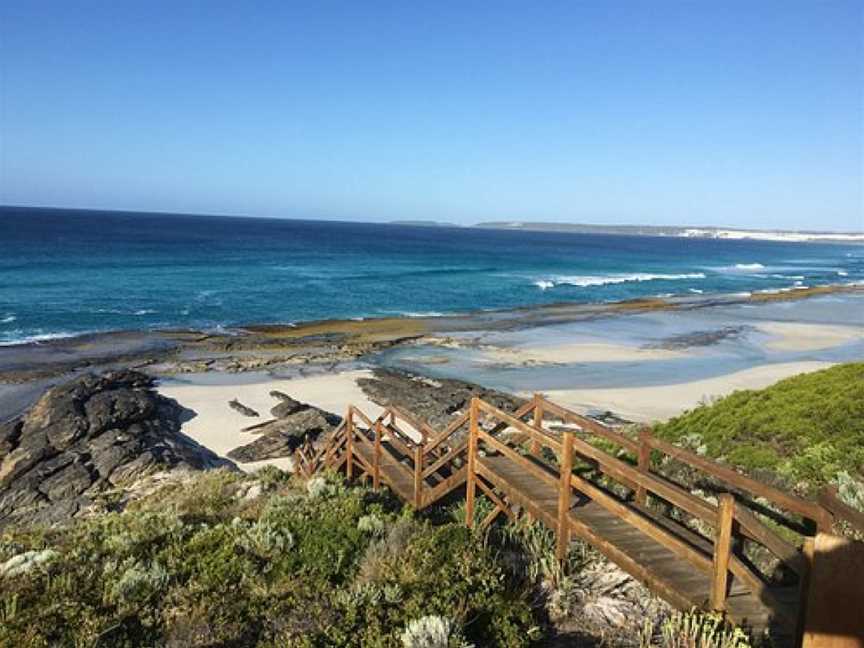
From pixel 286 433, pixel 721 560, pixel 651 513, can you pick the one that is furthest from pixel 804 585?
pixel 286 433

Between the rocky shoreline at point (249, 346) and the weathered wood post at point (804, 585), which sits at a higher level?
the weathered wood post at point (804, 585)

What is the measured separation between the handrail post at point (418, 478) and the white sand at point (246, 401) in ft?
27.4

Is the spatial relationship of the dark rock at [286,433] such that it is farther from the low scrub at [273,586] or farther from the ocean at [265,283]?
the ocean at [265,283]

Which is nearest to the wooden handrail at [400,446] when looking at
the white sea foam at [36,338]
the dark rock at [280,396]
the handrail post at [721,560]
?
the handrail post at [721,560]

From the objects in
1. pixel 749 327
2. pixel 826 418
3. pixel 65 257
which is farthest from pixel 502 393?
pixel 65 257

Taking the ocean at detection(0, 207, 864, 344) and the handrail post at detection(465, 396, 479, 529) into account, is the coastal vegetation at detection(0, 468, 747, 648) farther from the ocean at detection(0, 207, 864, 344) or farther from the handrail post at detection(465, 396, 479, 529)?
the ocean at detection(0, 207, 864, 344)

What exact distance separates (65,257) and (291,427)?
6277cm

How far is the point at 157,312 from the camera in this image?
1636 inches

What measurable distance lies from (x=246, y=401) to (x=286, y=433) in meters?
4.73

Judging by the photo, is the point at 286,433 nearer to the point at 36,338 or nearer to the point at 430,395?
the point at 430,395

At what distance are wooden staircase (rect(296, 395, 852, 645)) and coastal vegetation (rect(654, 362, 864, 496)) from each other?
4.88ft

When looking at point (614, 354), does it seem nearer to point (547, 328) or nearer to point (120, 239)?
point (547, 328)

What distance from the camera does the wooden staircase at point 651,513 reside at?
4918mm

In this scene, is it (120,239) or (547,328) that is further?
(120,239)
